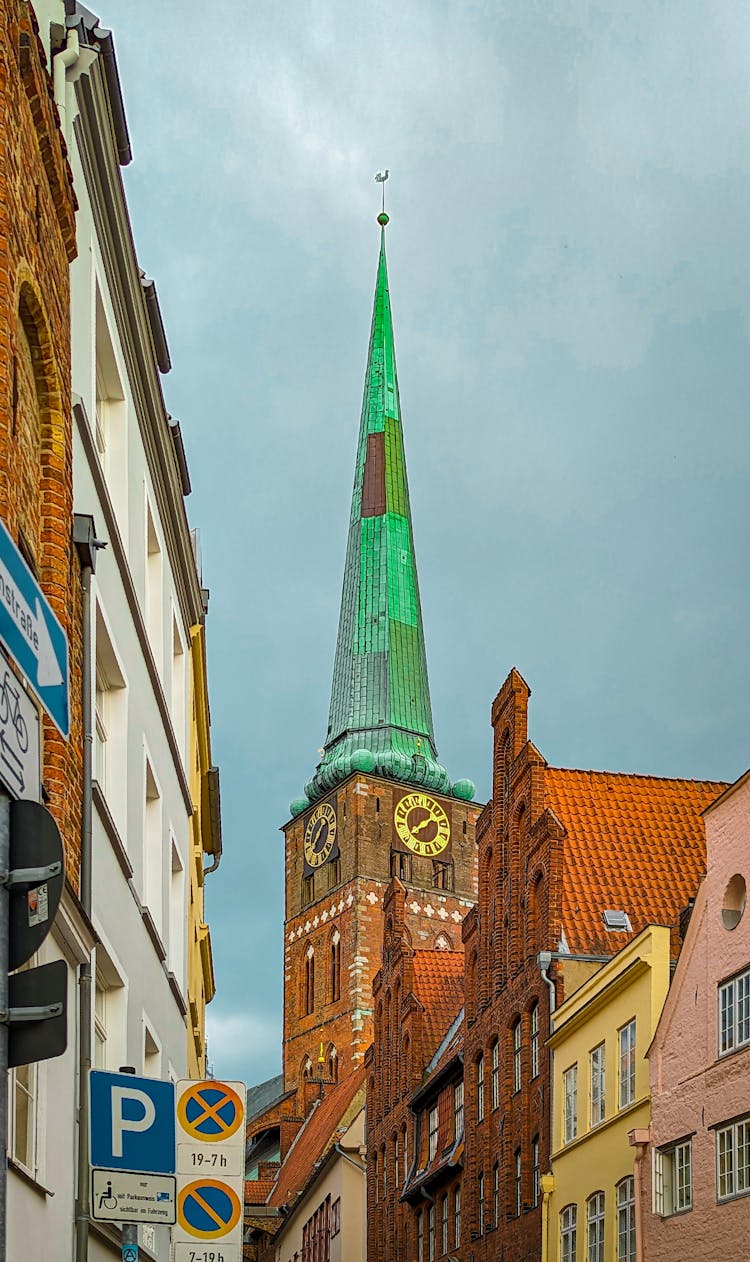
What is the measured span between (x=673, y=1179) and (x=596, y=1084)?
14.1 feet

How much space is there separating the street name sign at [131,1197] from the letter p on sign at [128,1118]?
126mm

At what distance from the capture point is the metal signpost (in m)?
11.0

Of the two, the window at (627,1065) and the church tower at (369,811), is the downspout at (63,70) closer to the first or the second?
the window at (627,1065)

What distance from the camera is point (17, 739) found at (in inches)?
179

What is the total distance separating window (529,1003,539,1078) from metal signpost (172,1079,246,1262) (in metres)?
25.0

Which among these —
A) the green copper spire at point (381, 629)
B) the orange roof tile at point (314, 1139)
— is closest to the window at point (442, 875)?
the green copper spire at point (381, 629)

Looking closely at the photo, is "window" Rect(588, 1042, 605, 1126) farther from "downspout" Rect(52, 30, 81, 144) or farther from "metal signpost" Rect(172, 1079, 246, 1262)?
"downspout" Rect(52, 30, 81, 144)

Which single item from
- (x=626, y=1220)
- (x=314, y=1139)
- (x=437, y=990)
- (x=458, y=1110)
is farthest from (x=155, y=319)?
(x=314, y=1139)

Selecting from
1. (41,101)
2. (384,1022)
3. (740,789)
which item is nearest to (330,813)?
(384,1022)

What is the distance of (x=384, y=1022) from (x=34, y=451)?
146ft

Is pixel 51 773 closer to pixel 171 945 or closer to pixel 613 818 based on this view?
pixel 171 945

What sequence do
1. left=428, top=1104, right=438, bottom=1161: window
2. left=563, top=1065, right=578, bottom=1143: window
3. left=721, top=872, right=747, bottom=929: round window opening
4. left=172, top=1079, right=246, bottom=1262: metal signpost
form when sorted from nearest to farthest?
left=172, top=1079, right=246, bottom=1262: metal signpost → left=721, top=872, right=747, bottom=929: round window opening → left=563, top=1065, right=578, bottom=1143: window → left=428, top=1104, right=438, bottom=1161: window

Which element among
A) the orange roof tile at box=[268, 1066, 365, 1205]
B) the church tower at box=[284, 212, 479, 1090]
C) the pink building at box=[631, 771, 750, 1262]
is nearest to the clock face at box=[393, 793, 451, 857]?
the church tower at box=[284, 212, 479, 1090]

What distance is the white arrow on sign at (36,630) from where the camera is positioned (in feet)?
15.0
